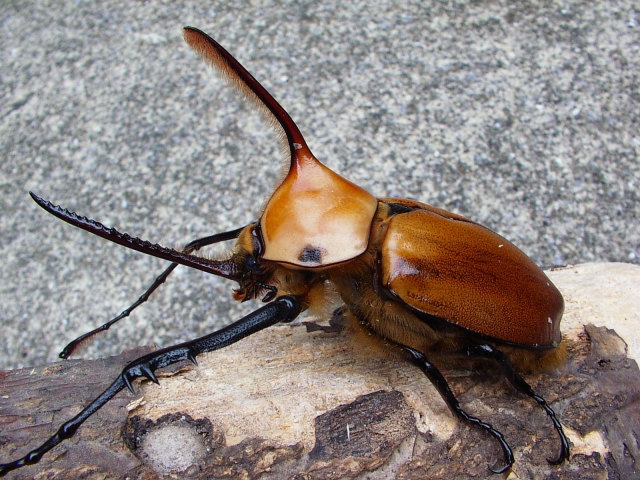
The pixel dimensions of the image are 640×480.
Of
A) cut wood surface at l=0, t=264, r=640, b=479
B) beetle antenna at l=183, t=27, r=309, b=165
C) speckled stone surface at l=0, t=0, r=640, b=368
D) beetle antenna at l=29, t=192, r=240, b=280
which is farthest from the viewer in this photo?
speckled stone surface at l=0, t=0, r=640, b=368

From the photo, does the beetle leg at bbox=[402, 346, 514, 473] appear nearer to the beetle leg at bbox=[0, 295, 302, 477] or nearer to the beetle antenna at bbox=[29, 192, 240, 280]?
the beetle leg at bbox=[0, 295, 302, 477]

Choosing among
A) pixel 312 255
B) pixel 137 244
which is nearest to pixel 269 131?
pixel 312 255

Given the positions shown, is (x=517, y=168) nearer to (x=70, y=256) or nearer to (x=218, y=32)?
(x=218, y=32)

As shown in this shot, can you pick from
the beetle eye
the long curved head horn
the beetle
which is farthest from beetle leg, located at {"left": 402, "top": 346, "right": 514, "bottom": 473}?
the beetle eye

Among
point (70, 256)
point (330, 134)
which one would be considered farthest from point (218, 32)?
point (70, 256)

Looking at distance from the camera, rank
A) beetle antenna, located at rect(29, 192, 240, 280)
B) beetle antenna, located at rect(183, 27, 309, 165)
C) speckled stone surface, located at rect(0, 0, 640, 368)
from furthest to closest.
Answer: speckled stone surface, located at rect(0, 0, 640, 368), beetle antenna, located at rect(183, 27, 309, 165), beetle antenna, located at rect(29, 192, 240, 280)

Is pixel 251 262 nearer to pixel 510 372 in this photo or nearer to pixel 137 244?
pixel 137 244
